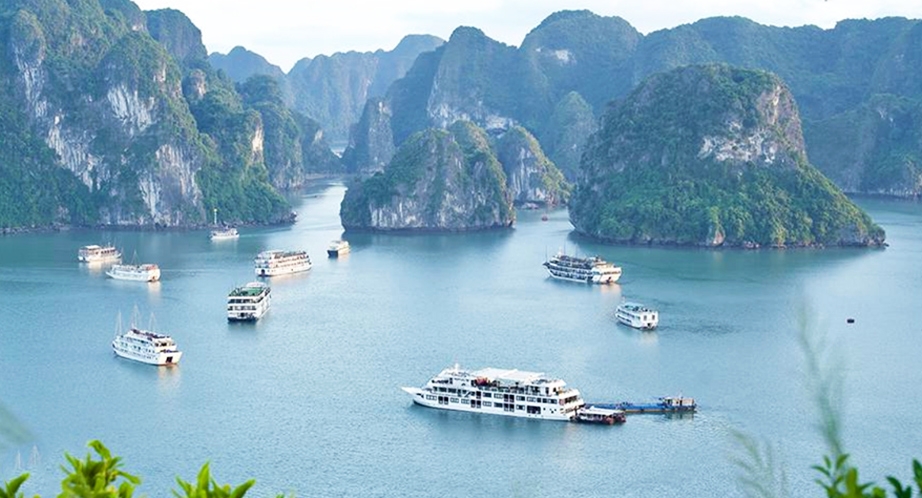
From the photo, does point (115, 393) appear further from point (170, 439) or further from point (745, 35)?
point (745, 35)

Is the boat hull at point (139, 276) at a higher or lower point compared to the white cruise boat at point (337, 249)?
lower

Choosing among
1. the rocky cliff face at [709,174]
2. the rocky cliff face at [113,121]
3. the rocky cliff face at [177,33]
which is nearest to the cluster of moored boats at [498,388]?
the rocky cliff face at [709,174]

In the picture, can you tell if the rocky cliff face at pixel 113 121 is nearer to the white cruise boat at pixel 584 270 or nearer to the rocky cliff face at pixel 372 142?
the white cruise boat at pixel 584 270

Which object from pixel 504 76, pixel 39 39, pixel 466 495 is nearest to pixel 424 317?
pixel 466 495

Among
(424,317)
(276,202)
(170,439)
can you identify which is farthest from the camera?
(276,202)

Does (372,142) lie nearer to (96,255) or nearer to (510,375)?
(96,255)

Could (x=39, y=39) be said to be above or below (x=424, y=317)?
above
